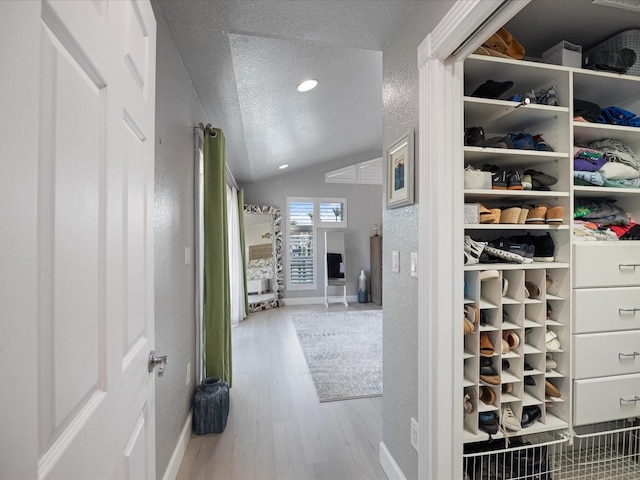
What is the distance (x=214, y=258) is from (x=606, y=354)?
8.20ft

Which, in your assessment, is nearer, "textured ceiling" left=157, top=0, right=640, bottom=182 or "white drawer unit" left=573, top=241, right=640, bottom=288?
"textured ceiling" left=157, top=0, right=640, bottom=182

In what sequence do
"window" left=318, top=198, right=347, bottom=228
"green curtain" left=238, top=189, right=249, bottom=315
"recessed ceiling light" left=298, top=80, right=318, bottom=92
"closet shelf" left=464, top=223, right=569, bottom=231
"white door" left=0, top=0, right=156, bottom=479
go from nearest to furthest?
"white door" left=0, top=0, right=156, bottom=479
"closet shelf" left=464, top=223, right=569, bottom=231
"recessed ceiling light" left=298, top=80, right=318, bottom=92
"green curtain" left=238, top=189, right=249, bottom=315
"window" left=318, top=198, right=347, bottom=228

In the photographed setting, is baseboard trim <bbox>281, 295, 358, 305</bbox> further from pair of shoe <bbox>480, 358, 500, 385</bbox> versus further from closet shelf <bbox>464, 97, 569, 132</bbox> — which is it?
closet shelf <bbox>464, 97, 569, 132</bbox>

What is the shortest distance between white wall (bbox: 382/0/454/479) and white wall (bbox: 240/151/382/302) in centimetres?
448

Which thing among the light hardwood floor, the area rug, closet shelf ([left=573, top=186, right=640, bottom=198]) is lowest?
the light hardwood floor

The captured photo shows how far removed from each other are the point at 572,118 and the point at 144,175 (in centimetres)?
200

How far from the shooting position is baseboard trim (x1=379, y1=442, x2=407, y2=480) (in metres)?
1.53

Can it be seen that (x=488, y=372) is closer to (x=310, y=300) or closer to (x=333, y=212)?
(x=310, y=300)

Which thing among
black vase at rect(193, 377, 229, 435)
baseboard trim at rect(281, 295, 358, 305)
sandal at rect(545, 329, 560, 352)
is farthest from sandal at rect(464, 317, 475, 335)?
baseboard trim at rect(281, 295, 358, 305)

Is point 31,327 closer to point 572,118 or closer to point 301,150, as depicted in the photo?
point 572,118

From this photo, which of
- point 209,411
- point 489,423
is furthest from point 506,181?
point 209,411

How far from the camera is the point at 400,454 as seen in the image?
1.53 metres

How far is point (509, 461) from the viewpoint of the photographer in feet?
4.94

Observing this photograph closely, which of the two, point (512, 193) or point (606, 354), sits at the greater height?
point (512, 193)
